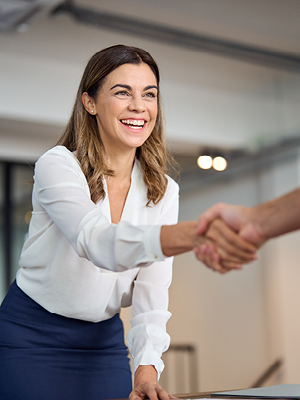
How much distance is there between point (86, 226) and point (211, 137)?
3.87m

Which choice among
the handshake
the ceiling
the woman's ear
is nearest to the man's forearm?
the handshake

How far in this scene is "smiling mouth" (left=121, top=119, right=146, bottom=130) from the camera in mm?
1498

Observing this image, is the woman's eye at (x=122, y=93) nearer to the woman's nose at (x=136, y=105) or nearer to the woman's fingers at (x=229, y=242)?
the woman's nose at (x=136, y=105)

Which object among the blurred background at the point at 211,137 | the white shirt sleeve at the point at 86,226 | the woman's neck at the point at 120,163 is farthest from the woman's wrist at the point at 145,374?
the blurred background at the point at 211,137

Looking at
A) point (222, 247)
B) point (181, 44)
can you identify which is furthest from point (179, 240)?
point (181, 44)

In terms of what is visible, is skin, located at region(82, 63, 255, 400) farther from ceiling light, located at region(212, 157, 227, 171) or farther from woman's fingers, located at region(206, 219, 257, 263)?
ceiling light, located at region(212, 157, 227, 171)

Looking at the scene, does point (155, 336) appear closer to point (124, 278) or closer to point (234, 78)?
point (124, 278)

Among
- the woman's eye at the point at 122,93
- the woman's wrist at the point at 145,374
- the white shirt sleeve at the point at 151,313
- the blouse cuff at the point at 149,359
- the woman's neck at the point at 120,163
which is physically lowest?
the woman's wrist at the point at 145,374

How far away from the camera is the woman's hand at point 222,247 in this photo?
1.02 metres

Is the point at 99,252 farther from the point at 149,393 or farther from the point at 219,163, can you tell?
the point at 219,163

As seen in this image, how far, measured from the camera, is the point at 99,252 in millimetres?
1073

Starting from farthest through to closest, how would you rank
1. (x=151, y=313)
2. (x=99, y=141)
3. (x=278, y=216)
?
(x=99, y=141) < (x=151, y=313) < (x=278, y=216)

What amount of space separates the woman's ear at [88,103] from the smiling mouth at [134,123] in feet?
0.40

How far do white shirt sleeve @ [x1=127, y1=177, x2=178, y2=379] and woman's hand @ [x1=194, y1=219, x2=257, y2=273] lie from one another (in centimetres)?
42
